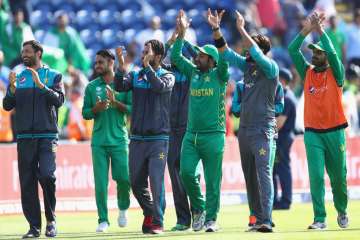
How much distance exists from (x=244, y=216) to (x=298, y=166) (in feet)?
12.8

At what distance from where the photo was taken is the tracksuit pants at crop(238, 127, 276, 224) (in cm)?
1430

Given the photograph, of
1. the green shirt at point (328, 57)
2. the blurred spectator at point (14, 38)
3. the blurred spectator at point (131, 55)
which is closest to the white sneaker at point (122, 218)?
the green shirt at point (328, 57)

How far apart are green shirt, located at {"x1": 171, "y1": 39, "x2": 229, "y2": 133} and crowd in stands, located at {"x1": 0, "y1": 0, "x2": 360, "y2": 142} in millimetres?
9012

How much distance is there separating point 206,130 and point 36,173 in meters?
2.15

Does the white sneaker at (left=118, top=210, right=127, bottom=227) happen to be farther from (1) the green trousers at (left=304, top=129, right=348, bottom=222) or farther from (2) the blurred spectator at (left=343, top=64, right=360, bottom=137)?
(2) the blurred spectator at (left=343, top=64, right=360, bottom=137)

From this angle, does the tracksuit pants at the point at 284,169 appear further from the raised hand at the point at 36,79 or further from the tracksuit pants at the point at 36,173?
the raised hand at the point at 36,79

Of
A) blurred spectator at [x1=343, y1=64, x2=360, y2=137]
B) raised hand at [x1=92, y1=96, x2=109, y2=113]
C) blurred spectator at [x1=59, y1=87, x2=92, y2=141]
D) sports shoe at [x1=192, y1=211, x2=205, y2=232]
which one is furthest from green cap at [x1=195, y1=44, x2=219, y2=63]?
blurred spectator at [x1=343, y1=64, x2=360, y2=137]

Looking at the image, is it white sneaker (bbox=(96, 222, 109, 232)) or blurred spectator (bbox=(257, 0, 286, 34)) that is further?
blurred spectator (bbox=(257, 0, 286, 34))

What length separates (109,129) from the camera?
15.8m

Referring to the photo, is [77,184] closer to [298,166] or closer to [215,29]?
[298,166]

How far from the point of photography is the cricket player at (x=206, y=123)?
49.1ft

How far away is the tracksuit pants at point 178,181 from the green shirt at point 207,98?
648mm

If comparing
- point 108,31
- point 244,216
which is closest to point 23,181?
point 244,216

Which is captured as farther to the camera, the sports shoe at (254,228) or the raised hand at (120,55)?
the sports shoe at (254,228)
